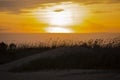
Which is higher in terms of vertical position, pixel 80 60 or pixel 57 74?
pixel 80 60

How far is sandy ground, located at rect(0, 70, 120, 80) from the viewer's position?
1236 cm

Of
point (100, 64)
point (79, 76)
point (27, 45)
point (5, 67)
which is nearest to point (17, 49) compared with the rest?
point (27, 45)

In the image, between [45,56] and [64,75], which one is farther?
[45,56]

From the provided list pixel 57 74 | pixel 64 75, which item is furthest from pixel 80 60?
pixel 64 75

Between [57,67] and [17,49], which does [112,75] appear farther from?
[17,49]

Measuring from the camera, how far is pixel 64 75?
Answer: 42.0 ft

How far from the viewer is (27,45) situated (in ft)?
69.2

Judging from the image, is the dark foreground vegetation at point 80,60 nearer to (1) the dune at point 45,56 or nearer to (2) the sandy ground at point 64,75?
(1) the dune at point 45,56

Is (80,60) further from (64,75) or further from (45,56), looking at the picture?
(64,75)

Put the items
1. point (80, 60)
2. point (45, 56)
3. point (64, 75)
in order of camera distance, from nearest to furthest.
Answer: point (64, 75), point (80, 60), point (45, 56)

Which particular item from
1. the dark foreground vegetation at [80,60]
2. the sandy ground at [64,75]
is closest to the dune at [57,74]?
the sandy ground at [64,75]

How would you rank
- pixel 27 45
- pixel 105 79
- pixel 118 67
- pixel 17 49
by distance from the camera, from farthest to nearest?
1. pixel 27 45
2. pixel 17 49
3. pixel 118 67
4. pixel 105 79

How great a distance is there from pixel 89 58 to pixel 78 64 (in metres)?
0.54

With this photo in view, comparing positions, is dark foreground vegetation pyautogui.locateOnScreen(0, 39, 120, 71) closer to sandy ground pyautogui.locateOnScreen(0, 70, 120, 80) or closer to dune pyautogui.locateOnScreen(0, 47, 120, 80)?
dune pyautogui.locateOnScreen(0, 47, 120, 80)
